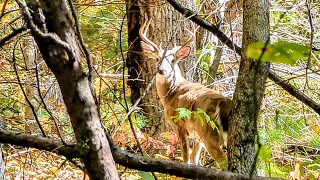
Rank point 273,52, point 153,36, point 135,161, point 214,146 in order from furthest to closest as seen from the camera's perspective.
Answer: point 153,36 → point 214,146 → point 135,161 → point 273,52

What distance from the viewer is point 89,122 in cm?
133

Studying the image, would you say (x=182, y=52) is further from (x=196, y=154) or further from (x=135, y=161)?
(x=135, y=161)

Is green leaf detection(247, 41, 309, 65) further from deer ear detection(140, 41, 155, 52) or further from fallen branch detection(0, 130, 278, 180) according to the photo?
deer ear detection(140, 41, 155, 52)

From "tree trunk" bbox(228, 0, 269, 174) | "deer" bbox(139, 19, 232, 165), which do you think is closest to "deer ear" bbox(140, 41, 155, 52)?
"deer" bbox(139, 19, 232, 165)

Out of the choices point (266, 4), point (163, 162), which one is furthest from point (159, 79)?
point (163, 162)

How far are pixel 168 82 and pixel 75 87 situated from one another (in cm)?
424

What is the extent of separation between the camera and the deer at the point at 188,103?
4176 millimetres

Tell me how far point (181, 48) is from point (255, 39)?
9.91 ft

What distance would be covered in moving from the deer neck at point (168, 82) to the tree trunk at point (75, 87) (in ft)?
13.3

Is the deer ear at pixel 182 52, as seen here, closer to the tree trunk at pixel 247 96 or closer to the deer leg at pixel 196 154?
the deer leg at pixel 196 154

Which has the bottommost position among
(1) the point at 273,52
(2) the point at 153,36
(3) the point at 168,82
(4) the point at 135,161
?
(3) the point at 168,82

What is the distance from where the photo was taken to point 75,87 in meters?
1.32

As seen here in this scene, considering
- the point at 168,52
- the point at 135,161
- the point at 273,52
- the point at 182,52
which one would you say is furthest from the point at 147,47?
the point at 273,52

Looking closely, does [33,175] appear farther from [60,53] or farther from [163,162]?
[60,53]
